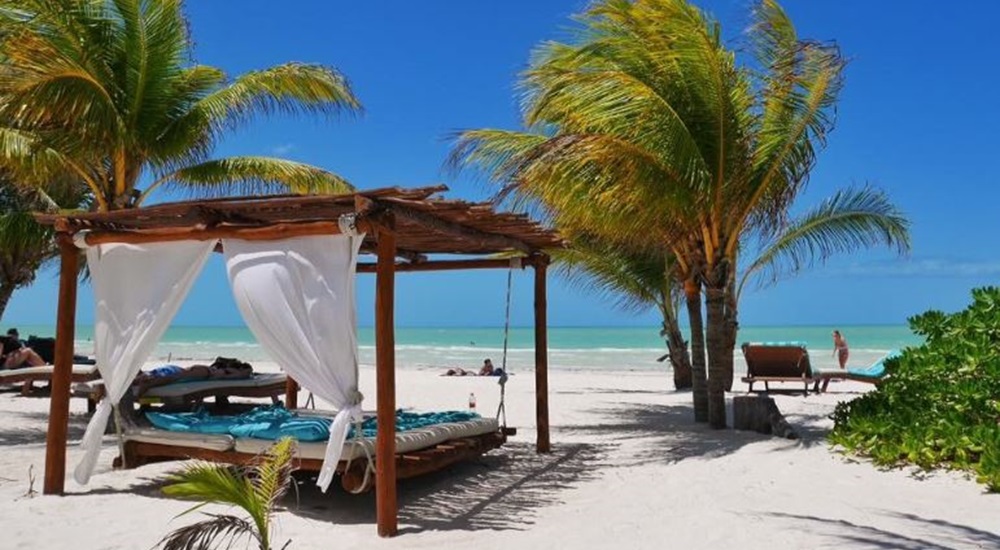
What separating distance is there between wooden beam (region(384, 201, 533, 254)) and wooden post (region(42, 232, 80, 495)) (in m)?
2.94

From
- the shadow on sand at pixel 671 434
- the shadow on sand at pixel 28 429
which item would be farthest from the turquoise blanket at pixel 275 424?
the shadow on sand at pixel 28 429

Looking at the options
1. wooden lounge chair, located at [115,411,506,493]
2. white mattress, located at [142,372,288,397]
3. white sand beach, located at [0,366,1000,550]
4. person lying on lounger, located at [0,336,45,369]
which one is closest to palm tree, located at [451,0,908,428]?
white sand beach, located at [0,366,1000,550]

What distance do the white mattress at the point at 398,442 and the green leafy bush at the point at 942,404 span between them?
12.0 ft

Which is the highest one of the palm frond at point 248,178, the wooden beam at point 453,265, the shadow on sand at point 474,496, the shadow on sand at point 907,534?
the palm frond at point 248,178

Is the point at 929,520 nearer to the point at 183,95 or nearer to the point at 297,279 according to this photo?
the point at 297,279

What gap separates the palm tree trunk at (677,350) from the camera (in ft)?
52.4

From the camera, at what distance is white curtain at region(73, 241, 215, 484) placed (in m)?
6.22

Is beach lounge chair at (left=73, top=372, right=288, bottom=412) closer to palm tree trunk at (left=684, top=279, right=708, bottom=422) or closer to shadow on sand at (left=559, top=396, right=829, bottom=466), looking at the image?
shadow on sand at (left=559, top=396, right=829, bottom=466)

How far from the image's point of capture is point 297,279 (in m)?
5.60

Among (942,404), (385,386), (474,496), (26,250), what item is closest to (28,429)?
(26,250)

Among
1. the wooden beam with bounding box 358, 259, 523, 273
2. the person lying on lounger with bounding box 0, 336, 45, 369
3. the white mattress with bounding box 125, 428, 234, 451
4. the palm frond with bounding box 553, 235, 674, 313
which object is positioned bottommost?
the white mattress with bounding box 125, 428, 234, 451

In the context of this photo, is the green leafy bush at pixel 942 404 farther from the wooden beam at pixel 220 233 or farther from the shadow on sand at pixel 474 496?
the wooden beam at pixel 220 233

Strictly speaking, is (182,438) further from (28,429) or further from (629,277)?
(629,277)

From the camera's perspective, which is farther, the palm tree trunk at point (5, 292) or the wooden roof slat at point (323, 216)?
the palm tree trunk at point (5, 292)
